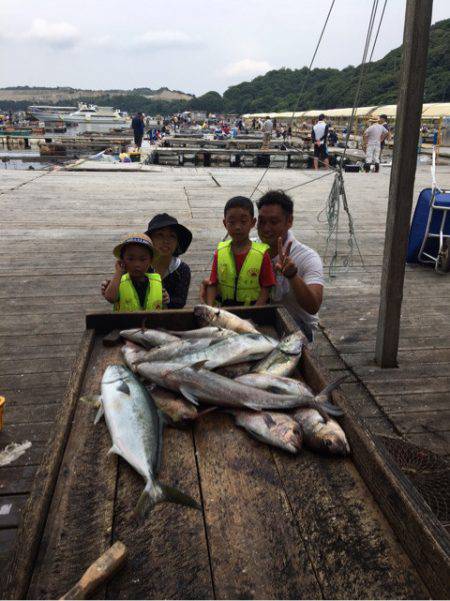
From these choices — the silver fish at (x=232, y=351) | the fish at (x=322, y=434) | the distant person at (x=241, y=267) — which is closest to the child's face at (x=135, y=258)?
the distant person at (x=241, y=267)

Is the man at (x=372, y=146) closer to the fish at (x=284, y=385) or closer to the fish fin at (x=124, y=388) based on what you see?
the fish at (x=284, y=385)

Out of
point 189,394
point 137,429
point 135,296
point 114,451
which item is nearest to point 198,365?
point 189,394

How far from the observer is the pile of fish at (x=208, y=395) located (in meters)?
1.76

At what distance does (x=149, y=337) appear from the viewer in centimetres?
254

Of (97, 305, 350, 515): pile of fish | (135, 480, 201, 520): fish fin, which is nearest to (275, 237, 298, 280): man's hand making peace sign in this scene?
(97, 305, 350, 515): pile of fish

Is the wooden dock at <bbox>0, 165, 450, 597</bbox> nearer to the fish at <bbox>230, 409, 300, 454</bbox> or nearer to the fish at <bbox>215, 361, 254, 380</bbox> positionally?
the fish at <bbox>230, 409, 300, 454</bbox>

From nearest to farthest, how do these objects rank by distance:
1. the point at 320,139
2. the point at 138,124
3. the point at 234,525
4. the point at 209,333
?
1. the point at 234,525
2. the point at 209,333
3. the point at 320,139
4. the point at 138,124

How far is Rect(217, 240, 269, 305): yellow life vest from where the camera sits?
3451mm

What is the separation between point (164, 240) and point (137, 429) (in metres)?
2.14

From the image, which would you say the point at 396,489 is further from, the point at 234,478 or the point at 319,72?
the point at 319,72

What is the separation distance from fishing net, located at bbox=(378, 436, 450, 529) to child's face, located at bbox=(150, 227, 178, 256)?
2108mm

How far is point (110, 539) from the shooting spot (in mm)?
1417

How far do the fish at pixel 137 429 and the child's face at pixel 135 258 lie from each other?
116 centimetres

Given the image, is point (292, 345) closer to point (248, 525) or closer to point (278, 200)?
point (248, 525)
